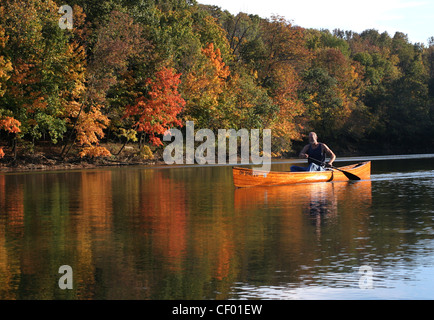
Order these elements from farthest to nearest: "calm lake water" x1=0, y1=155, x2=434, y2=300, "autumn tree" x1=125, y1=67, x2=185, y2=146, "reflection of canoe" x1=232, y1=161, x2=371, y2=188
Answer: "autumn tree" x1=125, y1=67, x2=185, y2=146, "reflection of canoe" x1=232, y1=161, x2=371, y2=188, "calm lake water" x1=0, y1=155, x2=434, y2=300

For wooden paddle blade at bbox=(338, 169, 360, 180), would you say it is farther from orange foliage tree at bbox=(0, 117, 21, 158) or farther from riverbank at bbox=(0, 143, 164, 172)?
riverbank at bbox=(0, 143, 164, 172)

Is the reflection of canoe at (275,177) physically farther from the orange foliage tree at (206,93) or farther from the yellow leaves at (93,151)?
the orange foliage tree at (206,93)

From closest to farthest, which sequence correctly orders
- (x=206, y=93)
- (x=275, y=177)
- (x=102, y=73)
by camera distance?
(x=275, y=177), (x=102, y=73), (x=206, y=93)

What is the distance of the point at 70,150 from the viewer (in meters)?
53.6

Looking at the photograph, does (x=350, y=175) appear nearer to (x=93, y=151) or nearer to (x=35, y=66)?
(x=93, y=151)

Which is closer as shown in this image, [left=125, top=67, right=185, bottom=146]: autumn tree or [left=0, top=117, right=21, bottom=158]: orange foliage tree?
→ [left=0, top=117, right=21, bottom=158]: orange foliage tree

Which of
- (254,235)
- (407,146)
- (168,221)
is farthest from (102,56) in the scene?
(407,146)

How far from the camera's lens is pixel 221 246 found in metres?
12.9

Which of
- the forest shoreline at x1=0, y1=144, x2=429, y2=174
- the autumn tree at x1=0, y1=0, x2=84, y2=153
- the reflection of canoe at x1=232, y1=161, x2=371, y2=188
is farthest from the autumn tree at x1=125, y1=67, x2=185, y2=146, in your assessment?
the reflection of canoe at x1=232, y1=161, x2=371, y2=188

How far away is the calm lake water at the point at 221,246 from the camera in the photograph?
30.9 ft

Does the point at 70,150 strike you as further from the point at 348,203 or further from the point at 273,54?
the point at 348,203

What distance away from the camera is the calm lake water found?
9406 millimetres

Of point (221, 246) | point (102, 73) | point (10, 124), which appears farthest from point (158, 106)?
point (221, 246)

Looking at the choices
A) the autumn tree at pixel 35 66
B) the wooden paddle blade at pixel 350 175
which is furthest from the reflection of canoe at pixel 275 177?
the autumn tree at pixel 35 66
